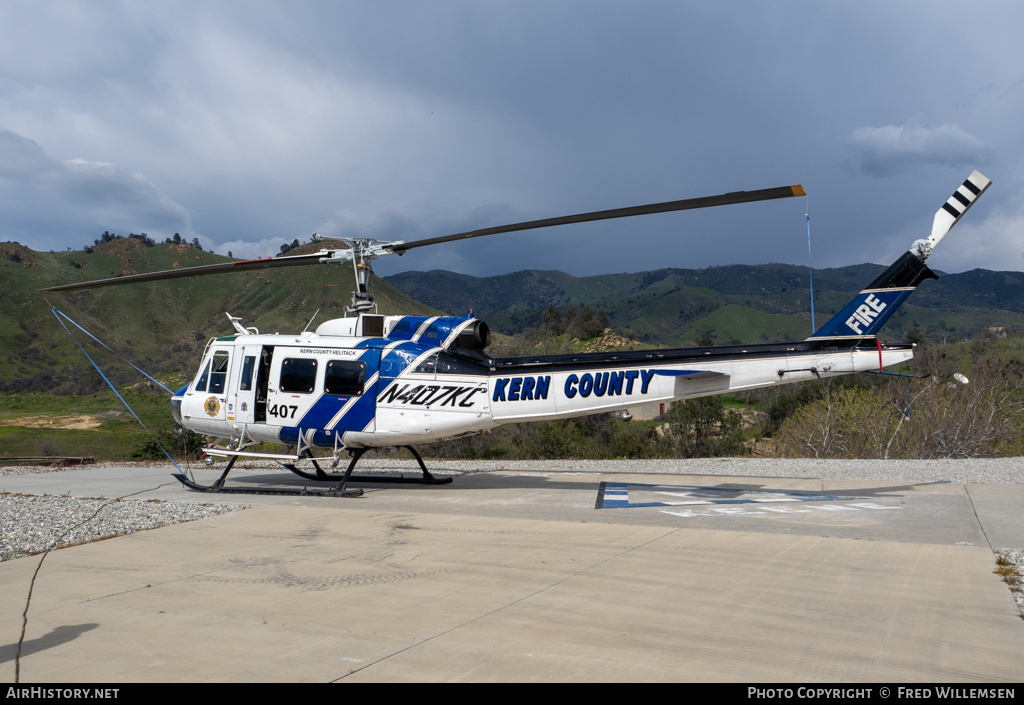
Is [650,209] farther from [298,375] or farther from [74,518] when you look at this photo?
[74,518]

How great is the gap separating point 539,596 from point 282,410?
26.8ft

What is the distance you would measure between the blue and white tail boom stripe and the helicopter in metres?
0.03

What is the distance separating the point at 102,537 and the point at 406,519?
3.63 meters

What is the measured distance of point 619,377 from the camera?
1095 cm

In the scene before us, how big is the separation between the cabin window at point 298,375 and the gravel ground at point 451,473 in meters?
2.45

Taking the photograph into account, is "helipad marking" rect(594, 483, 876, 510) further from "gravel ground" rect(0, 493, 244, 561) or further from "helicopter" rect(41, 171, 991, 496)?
"gravel ground" rect(0, 493, 244, 561)

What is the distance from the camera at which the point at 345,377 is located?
11.9 m

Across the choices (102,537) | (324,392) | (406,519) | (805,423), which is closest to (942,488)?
(406,519)

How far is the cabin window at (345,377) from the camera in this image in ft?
38.8

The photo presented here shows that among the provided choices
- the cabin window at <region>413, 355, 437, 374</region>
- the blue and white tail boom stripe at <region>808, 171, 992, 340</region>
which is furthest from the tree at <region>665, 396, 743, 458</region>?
the blue and white tail boom stripe at <region>808, 171, 992, 340</region>

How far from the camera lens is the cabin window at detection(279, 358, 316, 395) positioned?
12.0 metres

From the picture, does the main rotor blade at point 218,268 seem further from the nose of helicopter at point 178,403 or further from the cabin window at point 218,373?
the nose of helicopter at point 178,403

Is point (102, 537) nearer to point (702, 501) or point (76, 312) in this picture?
point (702, 501)

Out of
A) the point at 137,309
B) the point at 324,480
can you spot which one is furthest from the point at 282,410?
the point at 137,309
